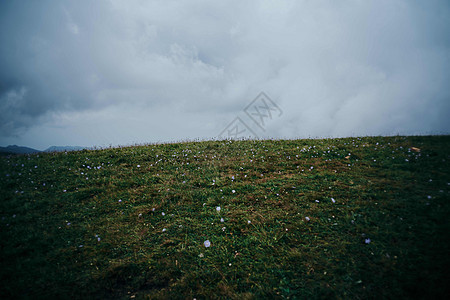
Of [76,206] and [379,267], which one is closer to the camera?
[379,267]

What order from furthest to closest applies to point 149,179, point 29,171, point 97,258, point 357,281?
point 29,171
point 149,179
point 97,258
point 357,281

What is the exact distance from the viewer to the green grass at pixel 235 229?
337 cm

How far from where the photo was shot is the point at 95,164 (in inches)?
354

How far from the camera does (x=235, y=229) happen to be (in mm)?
4695

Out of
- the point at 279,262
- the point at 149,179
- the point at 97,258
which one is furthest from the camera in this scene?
the point at 149,179

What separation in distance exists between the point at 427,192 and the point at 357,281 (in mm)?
3911

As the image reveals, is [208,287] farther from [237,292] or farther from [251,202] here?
[251,202]

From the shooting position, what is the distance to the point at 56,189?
268 inches

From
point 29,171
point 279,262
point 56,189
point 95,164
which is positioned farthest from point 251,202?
point 29,171

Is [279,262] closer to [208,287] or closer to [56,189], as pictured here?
[208,287]

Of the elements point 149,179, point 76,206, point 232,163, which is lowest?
point 76,206

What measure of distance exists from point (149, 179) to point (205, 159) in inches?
113

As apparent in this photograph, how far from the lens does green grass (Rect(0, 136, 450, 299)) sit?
3.37m

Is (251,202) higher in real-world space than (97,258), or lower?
higher
